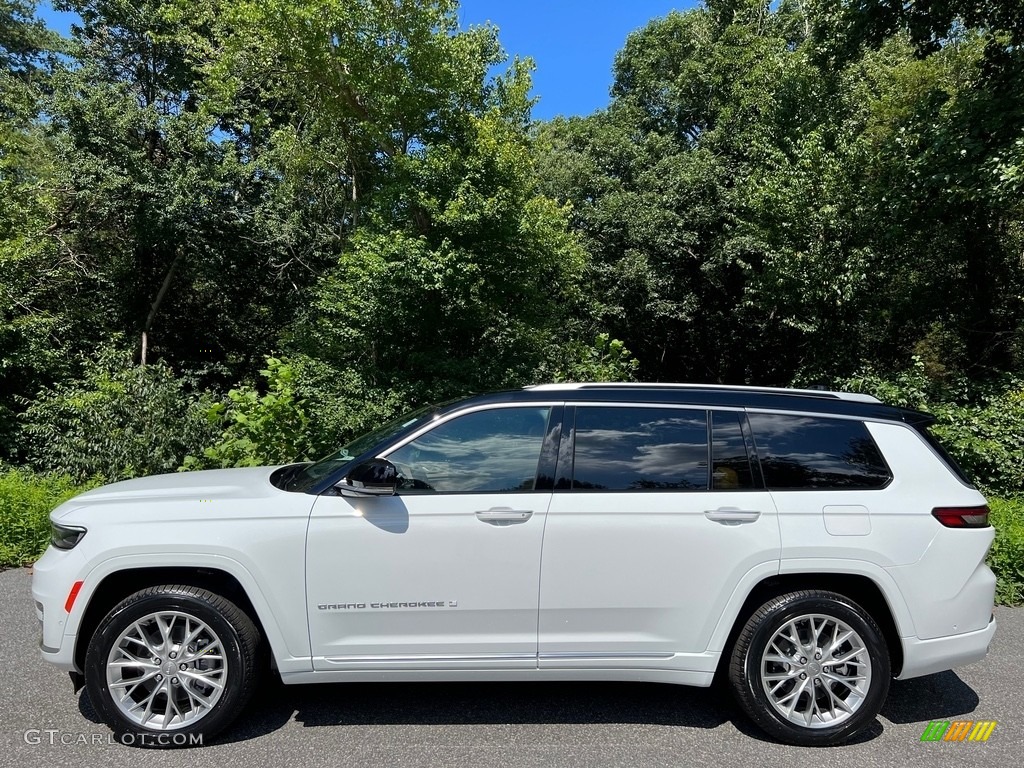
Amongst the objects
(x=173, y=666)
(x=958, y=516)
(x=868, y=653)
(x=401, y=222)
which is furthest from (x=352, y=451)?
(x=401, y=222)

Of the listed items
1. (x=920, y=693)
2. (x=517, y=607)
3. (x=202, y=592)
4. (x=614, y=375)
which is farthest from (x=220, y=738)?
(x=614, y=375)

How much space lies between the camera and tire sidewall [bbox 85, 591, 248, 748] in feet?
10.1

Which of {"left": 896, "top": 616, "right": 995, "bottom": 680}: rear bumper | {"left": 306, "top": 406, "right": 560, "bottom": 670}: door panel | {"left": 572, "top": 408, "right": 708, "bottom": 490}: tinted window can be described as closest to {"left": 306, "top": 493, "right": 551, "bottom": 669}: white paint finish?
{"left": 306, "top": 406, "right": 560, "bottom": 670}: door panel

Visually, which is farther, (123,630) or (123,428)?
(123,428)

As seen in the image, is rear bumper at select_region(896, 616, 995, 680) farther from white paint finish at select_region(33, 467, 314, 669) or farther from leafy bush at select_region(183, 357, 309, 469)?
leafy bush at select_region(183, 357, 309, 469)

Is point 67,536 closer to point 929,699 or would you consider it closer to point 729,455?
point 729,455

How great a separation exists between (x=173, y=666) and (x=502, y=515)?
176 centimetres

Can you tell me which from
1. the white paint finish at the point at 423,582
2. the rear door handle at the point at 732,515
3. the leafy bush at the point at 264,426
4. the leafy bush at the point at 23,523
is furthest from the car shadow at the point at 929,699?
the leafy bush at the point at 23,523

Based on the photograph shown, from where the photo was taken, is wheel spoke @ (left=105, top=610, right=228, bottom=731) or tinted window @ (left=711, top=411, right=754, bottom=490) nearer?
wheel spoke @ (left=105, top=610, right=228, bottom=731)

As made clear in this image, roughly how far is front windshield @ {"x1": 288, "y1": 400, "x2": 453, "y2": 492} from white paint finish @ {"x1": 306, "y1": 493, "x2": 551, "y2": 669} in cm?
33

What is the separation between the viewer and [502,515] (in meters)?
3.17

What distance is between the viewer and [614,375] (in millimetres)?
11820

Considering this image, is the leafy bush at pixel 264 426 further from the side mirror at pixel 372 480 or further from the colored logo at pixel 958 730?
the colored logo at pixel 958 730

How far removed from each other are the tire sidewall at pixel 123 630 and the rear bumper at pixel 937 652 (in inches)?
129
